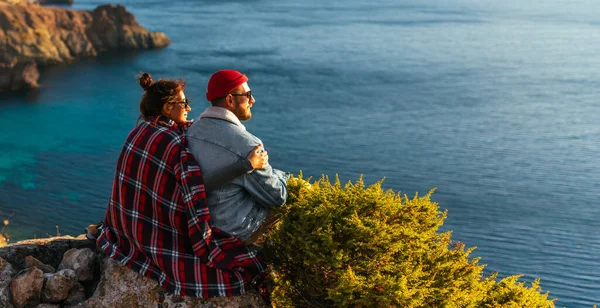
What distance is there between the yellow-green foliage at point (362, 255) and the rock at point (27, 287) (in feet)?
6.90

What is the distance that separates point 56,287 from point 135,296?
0.73m

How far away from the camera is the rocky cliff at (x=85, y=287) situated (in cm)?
555

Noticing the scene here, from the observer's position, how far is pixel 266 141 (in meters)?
34.0

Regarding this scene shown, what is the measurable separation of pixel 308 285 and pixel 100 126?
34.7 m

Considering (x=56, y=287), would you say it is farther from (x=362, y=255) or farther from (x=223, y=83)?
(x=362, y=255)

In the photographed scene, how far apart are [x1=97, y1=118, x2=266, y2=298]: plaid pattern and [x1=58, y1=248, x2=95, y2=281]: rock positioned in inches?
19.5

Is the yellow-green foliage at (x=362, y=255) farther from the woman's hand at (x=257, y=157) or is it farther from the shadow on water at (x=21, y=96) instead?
the shadow on water at (x=21, y=96)

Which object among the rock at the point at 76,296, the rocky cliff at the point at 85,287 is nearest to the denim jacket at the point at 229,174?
the rocky cliff at the point at 85,287

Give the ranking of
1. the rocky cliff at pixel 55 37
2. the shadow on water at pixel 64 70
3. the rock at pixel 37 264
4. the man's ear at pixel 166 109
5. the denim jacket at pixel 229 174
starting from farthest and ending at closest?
the rocky cliff at pixel 55 37 < the shadow on water at pixel 64 70 < the rock at pixel 37 264 < the man's ear at pixel 166 109 < the denim jacket at pixel 229 174

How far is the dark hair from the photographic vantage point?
5.61 m

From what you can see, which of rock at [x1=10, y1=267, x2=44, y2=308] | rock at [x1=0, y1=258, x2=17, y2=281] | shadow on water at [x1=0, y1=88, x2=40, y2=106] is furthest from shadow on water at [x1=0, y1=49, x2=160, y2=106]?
rock at [x1=10, y1=267, x2=44, y2=308]

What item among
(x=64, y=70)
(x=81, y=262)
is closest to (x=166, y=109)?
(x=81, y=262)

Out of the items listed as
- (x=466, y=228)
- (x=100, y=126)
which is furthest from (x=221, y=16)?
(x=466, y=228)

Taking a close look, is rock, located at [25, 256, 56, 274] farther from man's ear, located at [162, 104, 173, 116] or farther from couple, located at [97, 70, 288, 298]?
man's ear, located at [162, 104, 173, 116]
